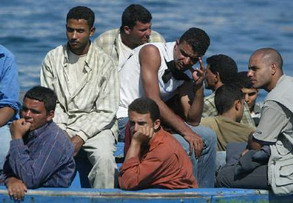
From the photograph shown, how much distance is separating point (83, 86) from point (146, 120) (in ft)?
2.66

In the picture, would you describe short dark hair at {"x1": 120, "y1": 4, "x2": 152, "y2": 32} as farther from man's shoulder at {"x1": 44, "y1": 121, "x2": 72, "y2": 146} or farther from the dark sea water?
the dark sea water

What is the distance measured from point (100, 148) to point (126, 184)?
56 centimetres

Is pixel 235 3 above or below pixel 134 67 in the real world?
below

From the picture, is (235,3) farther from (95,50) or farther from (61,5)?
(95,50)

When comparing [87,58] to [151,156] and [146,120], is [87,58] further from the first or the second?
[151,156]

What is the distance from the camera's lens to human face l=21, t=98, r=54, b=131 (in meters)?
6.79

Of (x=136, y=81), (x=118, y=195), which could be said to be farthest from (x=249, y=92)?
(x=118, y=195)

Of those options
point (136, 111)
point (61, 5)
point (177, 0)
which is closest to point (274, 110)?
point (136, 111)

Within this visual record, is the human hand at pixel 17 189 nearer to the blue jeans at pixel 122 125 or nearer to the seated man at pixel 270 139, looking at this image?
the blue jeans at pixel 122 125

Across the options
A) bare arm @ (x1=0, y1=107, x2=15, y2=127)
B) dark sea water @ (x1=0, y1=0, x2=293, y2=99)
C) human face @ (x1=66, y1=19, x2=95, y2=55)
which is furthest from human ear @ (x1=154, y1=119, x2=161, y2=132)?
dark sea water @ (x1=0, y1=0, x2=293, y2=99)

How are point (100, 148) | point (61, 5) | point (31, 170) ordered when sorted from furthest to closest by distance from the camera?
point (61, 5)
point (100, 148)
point (31, 170)

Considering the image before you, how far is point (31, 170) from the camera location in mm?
6691

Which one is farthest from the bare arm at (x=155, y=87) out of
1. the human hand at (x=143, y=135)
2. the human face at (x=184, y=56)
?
the human hand at (x=143, y=135)

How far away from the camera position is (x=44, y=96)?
6824 mm
